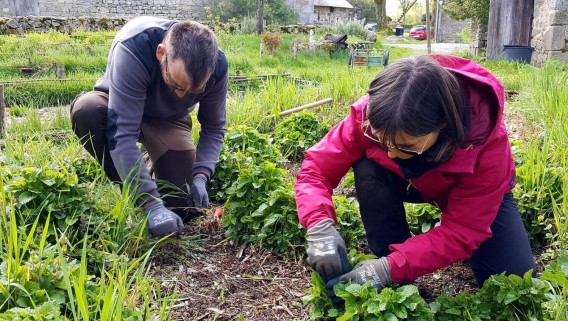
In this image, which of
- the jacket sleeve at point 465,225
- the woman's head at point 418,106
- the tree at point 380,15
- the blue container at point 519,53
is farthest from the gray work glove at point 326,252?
the tree at point 380,15

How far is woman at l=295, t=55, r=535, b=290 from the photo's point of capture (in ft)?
5.11

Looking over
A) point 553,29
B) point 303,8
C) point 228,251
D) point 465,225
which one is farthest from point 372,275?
point 303,8

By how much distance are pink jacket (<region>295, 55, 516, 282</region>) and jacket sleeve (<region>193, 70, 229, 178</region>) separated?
0.87 m

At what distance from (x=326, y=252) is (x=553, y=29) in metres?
8.39

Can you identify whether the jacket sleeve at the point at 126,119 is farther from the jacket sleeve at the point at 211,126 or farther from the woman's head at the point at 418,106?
the woman's head at the point at 418,106

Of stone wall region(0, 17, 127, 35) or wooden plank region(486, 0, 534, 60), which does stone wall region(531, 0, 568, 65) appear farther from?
stone wall region(0, 17, 127, 35)

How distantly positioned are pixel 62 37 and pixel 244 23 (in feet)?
23.9

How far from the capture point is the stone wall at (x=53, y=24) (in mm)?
12930

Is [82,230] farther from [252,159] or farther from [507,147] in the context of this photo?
[507,147]

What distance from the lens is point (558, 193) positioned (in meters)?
2.42

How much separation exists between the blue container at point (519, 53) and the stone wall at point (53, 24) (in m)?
10.5

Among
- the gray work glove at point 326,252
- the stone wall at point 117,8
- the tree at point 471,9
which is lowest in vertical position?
the gray work glove at point 326,252

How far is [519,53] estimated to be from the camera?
9.41 meters

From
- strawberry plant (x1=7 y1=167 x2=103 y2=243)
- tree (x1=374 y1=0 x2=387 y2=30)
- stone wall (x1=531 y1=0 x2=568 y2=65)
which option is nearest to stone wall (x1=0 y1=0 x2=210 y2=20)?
tree (x1=374 y1=0 x2=387 y2=30)
